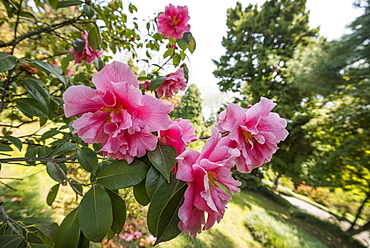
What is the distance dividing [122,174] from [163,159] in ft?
0.36

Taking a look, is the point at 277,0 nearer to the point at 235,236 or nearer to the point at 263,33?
the point at 263,33

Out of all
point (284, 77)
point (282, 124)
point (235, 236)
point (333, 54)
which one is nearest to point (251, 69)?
point (284, 77)

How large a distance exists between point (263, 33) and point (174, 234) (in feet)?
28.9

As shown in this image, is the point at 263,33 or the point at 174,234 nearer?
the point at 174,234

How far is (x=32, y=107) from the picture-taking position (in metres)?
0.68

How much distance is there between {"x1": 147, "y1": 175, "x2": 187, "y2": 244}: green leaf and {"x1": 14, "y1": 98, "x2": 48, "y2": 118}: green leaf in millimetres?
626

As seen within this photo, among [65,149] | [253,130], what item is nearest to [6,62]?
[65,149]

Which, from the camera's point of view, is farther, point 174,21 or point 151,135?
point 174,21

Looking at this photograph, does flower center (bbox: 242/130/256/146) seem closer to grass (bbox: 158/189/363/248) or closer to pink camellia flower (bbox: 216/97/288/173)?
pink camellia flower (bbox: 216/97/288/173)

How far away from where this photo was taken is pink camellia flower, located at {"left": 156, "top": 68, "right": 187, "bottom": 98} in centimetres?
81

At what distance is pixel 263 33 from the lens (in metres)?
7.38

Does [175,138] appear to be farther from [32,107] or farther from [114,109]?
[32,107]

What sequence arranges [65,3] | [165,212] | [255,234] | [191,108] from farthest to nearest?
[191,108]
[255,234]
[65,3]
[165,212]

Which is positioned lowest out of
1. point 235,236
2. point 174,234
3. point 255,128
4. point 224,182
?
point 235,236
